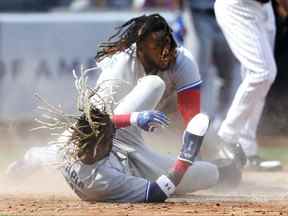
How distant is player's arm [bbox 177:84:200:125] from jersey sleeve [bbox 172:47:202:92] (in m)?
0.04

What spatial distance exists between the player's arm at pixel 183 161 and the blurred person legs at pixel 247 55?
207cm

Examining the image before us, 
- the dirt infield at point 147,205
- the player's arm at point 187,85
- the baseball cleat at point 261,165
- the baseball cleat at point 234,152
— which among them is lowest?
the baseball cleat at point 261,165

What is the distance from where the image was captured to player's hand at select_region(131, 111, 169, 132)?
7016 mm

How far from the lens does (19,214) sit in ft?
22.4

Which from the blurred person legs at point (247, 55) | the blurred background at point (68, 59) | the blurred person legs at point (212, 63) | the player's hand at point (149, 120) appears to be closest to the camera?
the player's hand at point (149, 120)

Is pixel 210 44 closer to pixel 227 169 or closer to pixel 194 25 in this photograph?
pixel 194 25

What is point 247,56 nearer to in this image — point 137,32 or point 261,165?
point 261,165

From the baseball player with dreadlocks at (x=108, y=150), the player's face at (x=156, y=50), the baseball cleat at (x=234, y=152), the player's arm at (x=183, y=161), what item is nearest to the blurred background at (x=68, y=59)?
the baseball cleat at (x=234, y=152)

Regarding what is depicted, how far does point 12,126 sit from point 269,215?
6635mm

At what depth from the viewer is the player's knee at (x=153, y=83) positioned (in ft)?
24.2

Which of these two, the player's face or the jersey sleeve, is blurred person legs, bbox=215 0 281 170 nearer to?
the jersey sleeve

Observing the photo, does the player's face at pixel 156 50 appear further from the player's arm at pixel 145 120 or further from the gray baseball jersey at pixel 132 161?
the player's arm at pixel 145 120

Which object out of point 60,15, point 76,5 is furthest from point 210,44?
point 76,5

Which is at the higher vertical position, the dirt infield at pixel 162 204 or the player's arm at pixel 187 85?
the player's arm at pixel 187 85
